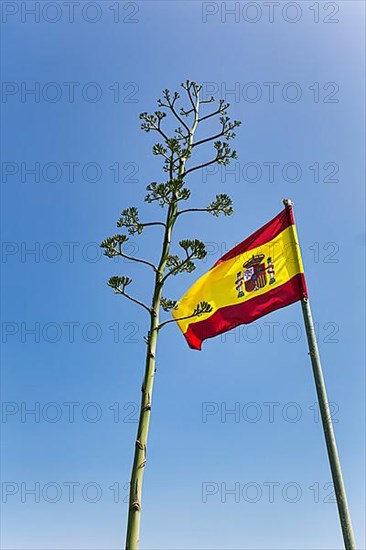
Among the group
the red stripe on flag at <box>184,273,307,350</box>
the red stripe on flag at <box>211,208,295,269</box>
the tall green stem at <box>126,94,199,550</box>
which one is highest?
the red stripe on flag at <box>211,208,295,269</box>

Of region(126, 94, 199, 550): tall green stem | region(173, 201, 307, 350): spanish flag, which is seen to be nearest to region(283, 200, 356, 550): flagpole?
region(173, 201, 307, 350): spanish flag

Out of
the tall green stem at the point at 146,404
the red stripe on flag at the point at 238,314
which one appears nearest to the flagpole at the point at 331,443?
the red stripe on flag at the point at 238,314

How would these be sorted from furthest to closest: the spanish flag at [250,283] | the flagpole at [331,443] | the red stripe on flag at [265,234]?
the red stripe on flag at [265,234] → the spanish flag at [250,283] → the flagpole at [331,443]

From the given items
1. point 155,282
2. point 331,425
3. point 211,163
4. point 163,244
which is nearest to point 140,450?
point 155,282

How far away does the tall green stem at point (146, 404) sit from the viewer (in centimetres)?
383

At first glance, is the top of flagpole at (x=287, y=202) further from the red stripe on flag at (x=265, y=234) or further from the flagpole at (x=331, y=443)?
the flagpole at (x=331, y=443)

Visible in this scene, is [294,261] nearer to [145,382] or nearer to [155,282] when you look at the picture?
[155,282]

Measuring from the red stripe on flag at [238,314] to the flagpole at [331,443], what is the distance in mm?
1365

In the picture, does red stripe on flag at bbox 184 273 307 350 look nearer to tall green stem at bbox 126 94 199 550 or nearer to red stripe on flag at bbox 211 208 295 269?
red stripe on flag at bbox 211 208 295 269

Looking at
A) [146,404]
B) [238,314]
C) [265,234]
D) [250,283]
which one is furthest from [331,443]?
[265,234]

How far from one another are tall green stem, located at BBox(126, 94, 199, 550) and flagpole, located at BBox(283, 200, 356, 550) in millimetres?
2552

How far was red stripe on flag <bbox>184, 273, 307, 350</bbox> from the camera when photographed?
Answer: 838cm

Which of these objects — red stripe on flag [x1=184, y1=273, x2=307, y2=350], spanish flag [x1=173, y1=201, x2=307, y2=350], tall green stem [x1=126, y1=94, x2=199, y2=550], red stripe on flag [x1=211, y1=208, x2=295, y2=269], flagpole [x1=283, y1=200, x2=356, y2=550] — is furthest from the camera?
red stripe on flag [x1=211, y1=208, x2=295, y2=269]

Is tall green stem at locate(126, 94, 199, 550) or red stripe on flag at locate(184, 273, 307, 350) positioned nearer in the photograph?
tall green stem at locate(126, 94, 199, 550)
